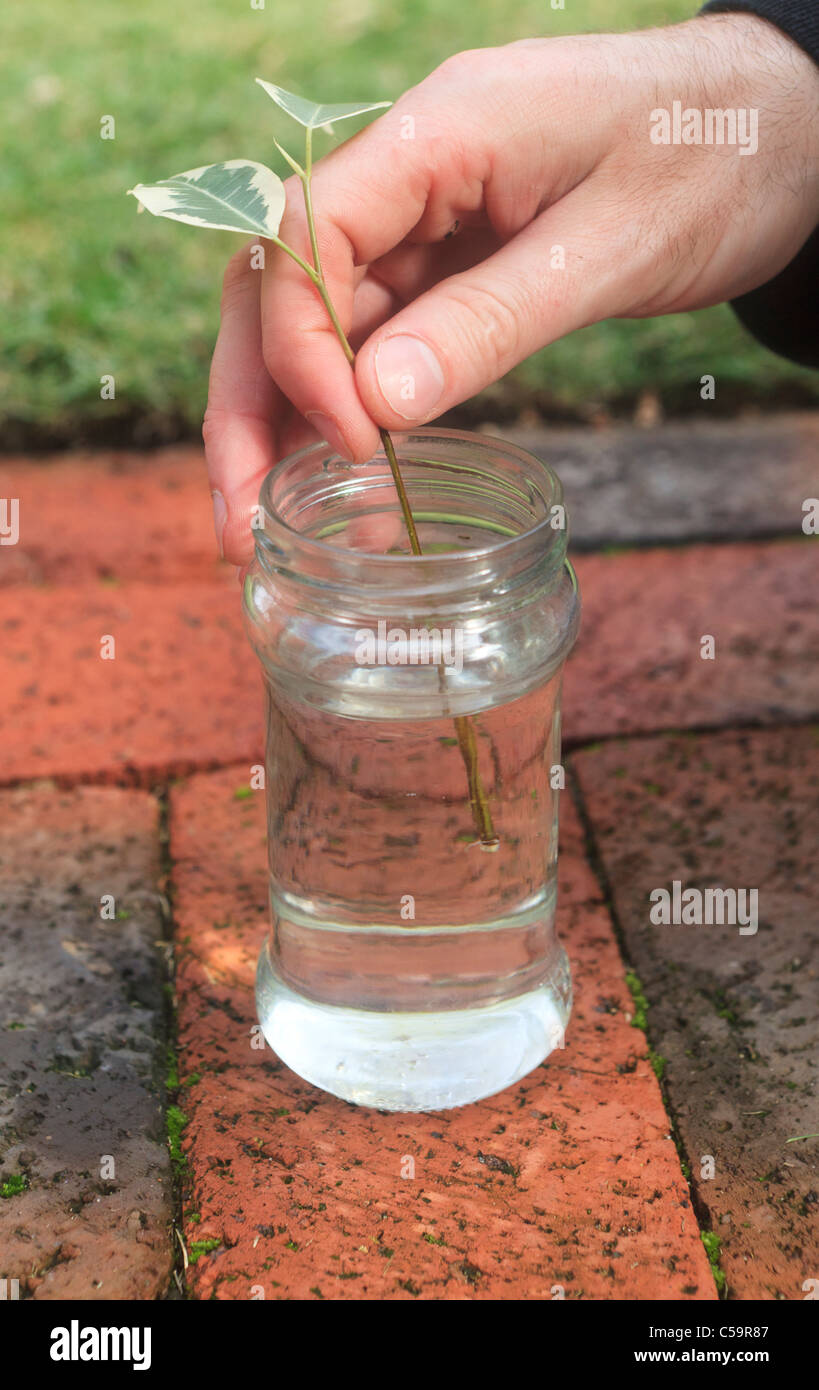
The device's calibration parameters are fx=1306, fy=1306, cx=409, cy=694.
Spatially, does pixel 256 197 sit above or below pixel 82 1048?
above

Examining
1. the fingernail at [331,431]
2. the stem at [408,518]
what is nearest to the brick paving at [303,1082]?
the stem at [408,518]

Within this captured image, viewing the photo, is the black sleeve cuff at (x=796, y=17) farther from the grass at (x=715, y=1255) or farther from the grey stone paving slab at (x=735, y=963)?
the grass at (x=715, y=1255)

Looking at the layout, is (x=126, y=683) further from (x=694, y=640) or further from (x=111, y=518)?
(x=694, y=640)

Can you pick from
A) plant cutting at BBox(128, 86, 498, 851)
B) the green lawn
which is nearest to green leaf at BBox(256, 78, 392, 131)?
plant cutting at BBox(128, 86, 498, 851)

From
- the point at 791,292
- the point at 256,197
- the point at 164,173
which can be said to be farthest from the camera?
the point at 164,173

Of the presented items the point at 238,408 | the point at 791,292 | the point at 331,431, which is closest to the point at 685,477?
the point at 791,292
